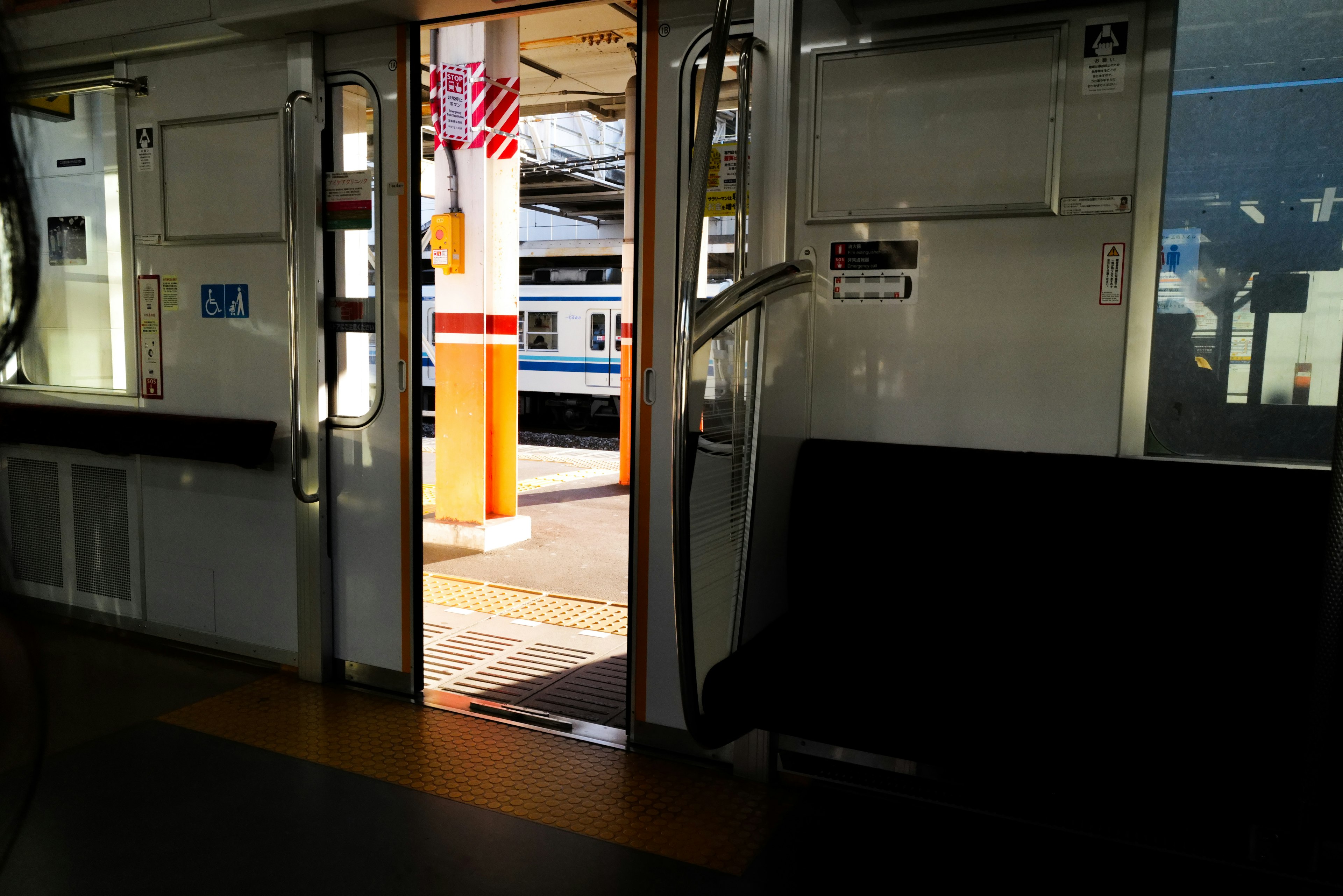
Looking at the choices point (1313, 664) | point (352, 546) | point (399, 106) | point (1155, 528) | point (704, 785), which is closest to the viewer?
point (1313, 664)

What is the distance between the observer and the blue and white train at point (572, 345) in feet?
45.8

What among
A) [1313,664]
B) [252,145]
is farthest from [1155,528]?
[252,145]

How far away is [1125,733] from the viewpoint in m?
1.91

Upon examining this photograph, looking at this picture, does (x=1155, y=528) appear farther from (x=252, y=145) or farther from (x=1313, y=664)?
(x=252, y=145)

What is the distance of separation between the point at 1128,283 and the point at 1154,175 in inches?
11.2

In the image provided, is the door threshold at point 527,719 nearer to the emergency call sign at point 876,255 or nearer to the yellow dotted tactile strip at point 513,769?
the yellow dotted tactile strip at point 513,769

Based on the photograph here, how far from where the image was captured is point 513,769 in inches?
117

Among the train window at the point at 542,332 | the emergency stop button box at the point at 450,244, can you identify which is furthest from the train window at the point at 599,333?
the emergency stop button box at the point at 450,244

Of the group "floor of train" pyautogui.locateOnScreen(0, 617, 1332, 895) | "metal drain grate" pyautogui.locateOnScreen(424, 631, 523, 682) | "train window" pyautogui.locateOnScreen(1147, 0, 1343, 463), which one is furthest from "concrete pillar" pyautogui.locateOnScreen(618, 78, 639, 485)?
"train window" pyautogui.locateOnScreen(1147, 0, 1343, 463)

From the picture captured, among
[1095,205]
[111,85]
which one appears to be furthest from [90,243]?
[1095,205]

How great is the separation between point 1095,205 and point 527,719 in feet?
8.35

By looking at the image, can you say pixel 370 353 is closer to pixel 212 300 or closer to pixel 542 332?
pixel 212 300

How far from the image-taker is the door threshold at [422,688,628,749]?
10.6ft

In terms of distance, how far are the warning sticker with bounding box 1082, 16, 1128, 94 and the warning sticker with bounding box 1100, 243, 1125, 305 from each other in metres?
0.41
